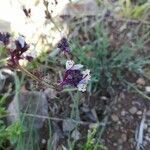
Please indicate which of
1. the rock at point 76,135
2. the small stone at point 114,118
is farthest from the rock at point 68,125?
the small stone at point 114,118

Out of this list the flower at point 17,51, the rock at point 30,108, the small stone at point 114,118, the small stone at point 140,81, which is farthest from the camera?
the small stone at point 140,81

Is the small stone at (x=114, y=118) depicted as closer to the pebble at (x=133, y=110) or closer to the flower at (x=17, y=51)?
the pebble at (x=133, y=110)

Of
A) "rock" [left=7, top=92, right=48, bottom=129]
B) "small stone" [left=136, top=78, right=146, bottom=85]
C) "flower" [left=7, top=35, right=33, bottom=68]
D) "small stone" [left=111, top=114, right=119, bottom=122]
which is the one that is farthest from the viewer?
"small stone" [left=136, top=78, right=146, bottom=85]

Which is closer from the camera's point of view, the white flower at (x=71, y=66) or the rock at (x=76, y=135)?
the white flower at (x=71, y=66)

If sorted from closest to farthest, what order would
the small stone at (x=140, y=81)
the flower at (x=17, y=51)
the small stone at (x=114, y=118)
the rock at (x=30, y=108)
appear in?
the flower at (x=17, y=51)
the rock at (x=30, y=108)
the small stone at (x=114, y=118)
the small stone at (x=140, y=81)

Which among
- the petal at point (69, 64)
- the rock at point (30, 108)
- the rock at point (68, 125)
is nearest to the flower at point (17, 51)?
the petal at point (69, 64)

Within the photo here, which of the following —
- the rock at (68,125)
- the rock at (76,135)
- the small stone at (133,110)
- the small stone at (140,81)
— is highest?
the small stone at (140,81)

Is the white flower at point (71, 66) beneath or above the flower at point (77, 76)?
above

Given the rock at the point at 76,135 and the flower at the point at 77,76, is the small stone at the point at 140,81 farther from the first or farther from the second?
the flower at the point at 77,76

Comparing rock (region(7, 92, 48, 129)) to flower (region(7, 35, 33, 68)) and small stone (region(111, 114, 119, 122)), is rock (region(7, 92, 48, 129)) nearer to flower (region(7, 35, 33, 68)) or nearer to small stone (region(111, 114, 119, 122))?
small stone (region(111, 114, 119, 122))

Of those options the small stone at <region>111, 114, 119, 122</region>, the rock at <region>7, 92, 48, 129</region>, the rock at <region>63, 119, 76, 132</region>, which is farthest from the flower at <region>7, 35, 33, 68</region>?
the small stone at <region>111, 114, 119, 122</region>
